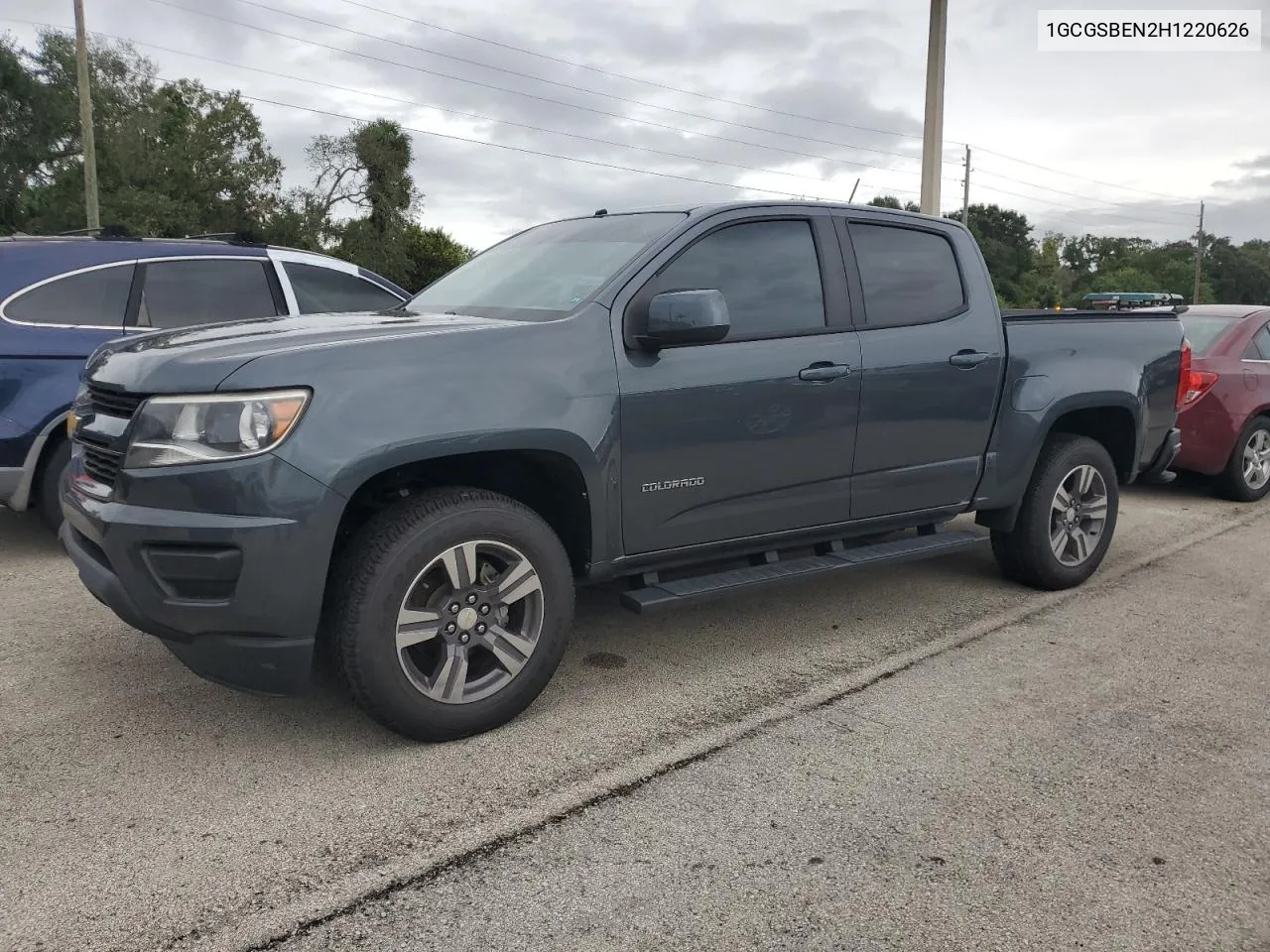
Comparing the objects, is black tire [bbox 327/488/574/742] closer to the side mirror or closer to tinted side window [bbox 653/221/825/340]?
the side mirror

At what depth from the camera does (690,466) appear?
12.3ft

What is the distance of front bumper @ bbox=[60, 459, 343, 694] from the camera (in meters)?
2.91

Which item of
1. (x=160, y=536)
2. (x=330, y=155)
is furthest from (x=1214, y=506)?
(x=330, y=155)

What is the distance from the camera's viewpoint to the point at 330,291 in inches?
261

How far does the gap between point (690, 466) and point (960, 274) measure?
1.99 metres

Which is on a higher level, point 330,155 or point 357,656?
point 330,155

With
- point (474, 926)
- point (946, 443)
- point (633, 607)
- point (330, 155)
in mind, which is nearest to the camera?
point (474, 926)

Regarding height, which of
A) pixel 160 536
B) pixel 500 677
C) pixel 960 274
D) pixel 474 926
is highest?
pixel 960 274

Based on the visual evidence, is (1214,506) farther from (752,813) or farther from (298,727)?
(298,727)

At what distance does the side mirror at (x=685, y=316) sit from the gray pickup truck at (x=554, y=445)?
0.01 m

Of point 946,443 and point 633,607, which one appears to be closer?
point 633,607

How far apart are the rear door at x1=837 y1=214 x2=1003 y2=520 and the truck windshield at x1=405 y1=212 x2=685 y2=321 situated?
A: 3.26 feet

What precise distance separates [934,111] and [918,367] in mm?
13797

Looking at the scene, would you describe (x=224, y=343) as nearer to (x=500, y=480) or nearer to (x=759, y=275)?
(x=500, y=480)
